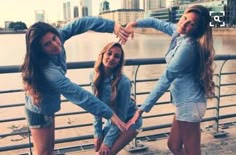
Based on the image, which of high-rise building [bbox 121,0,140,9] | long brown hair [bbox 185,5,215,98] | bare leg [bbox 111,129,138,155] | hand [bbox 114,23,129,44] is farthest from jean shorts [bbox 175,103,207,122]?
A: high-rise building [bbox 121,0,140,9]

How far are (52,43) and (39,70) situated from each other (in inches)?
8.4

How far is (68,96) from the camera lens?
234 cm

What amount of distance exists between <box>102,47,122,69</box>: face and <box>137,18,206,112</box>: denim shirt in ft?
1.30

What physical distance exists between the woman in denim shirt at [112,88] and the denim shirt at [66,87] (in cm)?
24

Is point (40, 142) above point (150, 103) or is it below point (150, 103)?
below

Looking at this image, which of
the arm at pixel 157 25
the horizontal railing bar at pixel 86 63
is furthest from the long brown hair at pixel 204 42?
the horizontal railing bar at pixel 86 63

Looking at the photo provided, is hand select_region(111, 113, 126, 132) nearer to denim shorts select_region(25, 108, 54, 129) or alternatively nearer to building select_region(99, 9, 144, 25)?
denim shorts select_region(25, 108, 54, 129)

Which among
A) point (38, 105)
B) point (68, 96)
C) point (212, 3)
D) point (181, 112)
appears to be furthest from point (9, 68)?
point (212, 3)

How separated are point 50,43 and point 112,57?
544 mm

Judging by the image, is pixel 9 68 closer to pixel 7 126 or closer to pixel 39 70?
pixel 39 70

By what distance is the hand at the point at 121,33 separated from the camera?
8.96 ft

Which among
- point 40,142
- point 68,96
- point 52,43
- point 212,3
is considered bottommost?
point 40,142

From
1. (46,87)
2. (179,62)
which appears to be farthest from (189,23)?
(46,87)

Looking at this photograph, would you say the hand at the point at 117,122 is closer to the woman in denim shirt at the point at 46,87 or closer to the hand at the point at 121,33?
the woman in denim shirt at the point at 46,87
